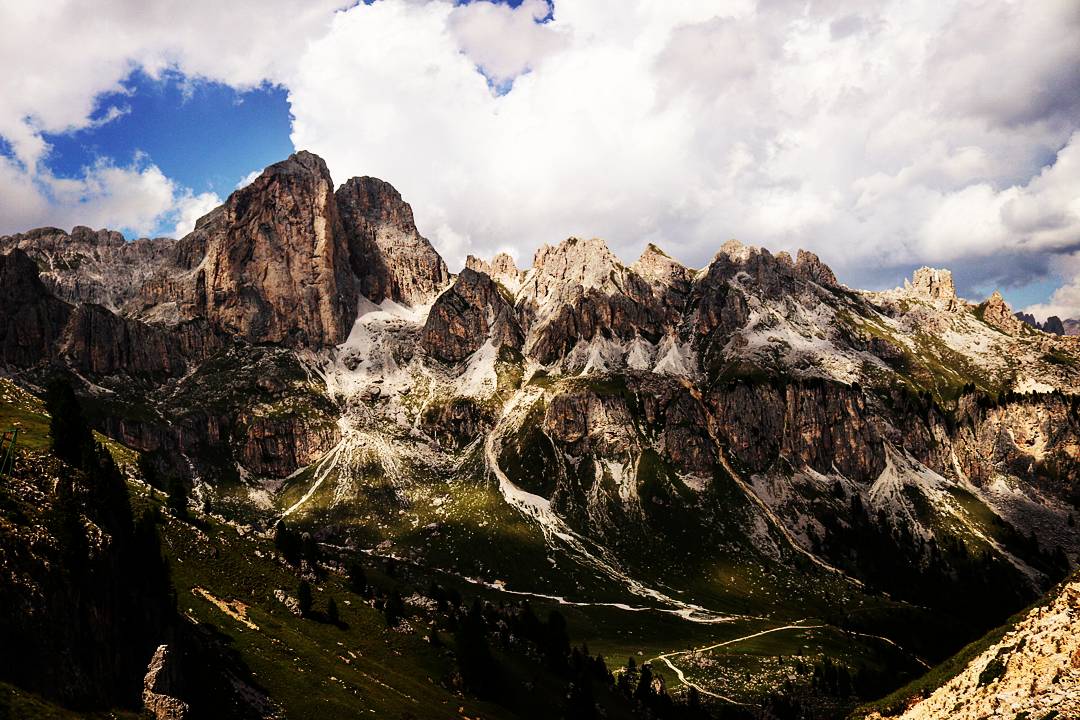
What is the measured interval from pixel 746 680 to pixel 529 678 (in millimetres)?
74608

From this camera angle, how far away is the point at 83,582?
154 feet

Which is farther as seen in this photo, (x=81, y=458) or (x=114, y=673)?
(x=81, y=458)

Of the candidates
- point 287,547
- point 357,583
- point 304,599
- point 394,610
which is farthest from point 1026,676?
point 287,547

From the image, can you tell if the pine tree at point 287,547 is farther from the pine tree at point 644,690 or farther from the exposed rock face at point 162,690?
the pine tree at point 644,690

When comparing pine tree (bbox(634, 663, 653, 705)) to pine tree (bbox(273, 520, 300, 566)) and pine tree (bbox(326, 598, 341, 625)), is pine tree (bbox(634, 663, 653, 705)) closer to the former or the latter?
pine tree (bbox(326, 598, 341, 625))

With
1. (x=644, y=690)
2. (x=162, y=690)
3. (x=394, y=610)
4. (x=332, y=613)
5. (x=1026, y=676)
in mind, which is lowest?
(x=644, y=690)

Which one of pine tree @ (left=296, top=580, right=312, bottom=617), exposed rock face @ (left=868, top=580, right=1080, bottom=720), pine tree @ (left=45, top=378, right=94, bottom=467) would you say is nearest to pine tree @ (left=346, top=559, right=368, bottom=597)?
pine tree @ (left=296, top=580, right=312, bottom=617)

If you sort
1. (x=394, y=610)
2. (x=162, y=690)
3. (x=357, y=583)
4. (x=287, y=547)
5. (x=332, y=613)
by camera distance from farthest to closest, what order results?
(x=357, y=583) < (x=287, y=547) < (x=394, y=610) < (x=332, y=613) < (x=162, y=690)

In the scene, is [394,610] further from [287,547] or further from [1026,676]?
[1026,676]

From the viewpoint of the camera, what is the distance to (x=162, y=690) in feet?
163

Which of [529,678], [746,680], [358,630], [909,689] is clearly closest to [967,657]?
[909,689]

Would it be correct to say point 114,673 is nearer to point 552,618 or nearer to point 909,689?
point 909,689

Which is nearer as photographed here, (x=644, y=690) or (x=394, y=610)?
(x=394, y=610)

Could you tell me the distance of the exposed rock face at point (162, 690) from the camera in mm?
47250
